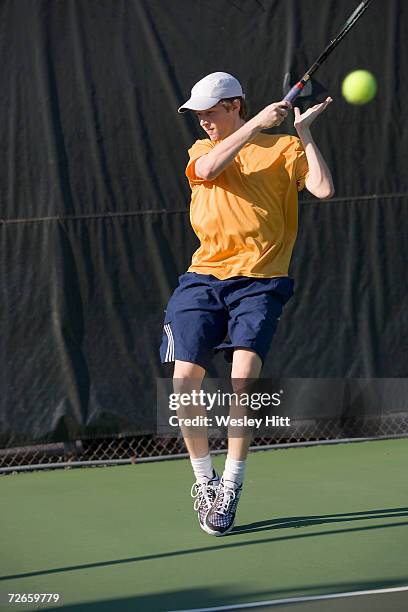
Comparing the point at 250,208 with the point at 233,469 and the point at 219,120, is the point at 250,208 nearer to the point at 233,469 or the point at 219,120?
the point at 219,120

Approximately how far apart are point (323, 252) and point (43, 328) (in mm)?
1679

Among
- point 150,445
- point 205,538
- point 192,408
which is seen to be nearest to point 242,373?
point 192,408

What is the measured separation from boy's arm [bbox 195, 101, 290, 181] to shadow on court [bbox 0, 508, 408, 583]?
4.43 ft

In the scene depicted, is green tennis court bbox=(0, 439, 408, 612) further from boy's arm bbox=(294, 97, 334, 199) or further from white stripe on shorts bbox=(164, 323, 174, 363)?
boy's arm bbox=(294, 97, 334, 199)

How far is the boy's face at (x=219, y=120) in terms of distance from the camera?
439cm

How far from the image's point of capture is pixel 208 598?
132 inches

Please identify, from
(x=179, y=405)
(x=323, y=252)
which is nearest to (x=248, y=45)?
(x=323, y=252)

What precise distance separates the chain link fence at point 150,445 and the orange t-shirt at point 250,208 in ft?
7.55

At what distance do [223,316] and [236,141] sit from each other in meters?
0.70

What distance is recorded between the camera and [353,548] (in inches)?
155

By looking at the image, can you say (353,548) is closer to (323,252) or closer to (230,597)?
(230,597)

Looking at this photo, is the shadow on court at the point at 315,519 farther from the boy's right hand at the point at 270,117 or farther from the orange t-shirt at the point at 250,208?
the boy's right hand at the point at 270,117

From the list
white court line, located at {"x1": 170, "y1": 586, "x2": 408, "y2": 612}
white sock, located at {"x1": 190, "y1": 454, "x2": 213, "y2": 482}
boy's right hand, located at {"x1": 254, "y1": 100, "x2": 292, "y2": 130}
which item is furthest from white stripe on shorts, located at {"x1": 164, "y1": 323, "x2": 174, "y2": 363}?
white court line, located at {"x1": 170, "y1": 586, "x2": 408, "y2": 612}

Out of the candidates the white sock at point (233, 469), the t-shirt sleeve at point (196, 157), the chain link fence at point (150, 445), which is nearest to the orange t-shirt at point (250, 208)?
the t-shirt sleeve at point (196, 157)
